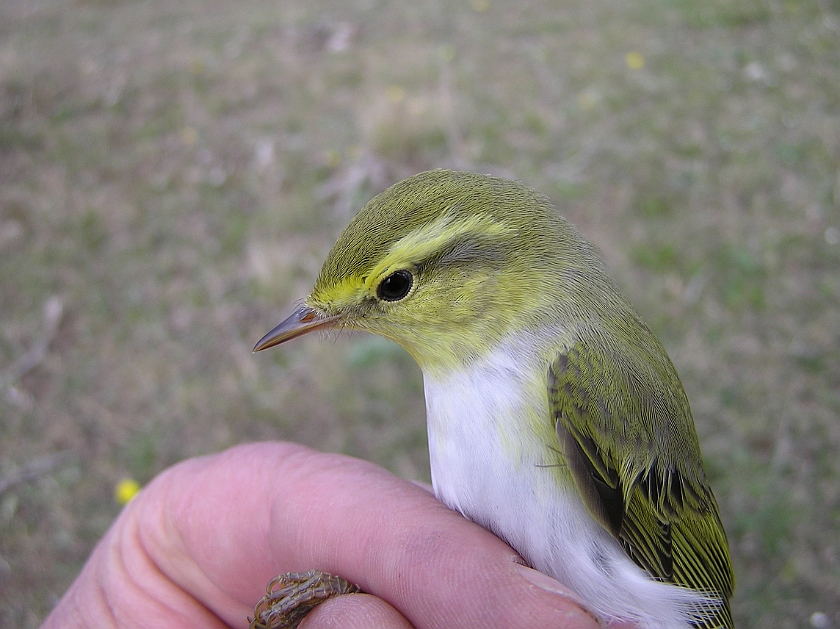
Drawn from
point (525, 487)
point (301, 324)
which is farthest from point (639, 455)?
point (301, 324)

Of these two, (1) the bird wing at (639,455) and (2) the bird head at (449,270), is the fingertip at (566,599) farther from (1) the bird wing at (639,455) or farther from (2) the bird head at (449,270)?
(2) the bird head at (449,270)

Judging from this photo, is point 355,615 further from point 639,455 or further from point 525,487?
point 639,455

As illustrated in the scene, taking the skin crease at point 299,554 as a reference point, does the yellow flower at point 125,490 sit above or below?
below

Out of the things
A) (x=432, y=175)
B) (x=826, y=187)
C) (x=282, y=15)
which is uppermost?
(x=282, y=15)

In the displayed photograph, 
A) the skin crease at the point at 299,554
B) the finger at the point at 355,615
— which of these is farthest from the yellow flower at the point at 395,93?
the finger at the point at 355,615

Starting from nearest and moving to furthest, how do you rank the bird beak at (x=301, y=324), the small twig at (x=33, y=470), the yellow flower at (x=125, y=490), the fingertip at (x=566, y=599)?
the fingertip at (x=566, y=599) < the bird beak at (x=301, y=324) < the yellow flower at (x=125, y=490) < the small twig at (x=33, y=470)

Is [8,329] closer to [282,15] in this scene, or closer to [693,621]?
[693,621]

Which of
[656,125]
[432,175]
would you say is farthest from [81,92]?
[432,175]
